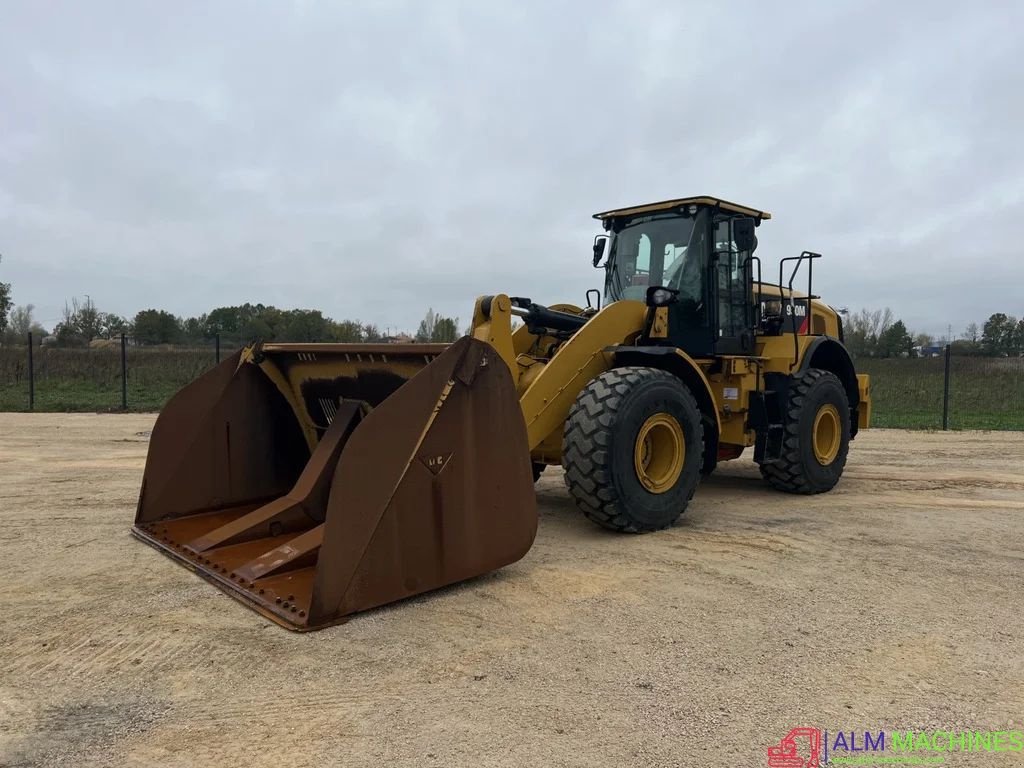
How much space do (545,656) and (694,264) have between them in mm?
4121

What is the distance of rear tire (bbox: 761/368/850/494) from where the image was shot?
270 inches

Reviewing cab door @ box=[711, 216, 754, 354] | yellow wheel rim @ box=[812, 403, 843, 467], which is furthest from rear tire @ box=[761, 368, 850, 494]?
cab door @ box=[711, 216, 754, 354]

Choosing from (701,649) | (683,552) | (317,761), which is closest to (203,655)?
(317,761)

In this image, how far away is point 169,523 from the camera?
16.9 feet

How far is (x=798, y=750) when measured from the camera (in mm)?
2576

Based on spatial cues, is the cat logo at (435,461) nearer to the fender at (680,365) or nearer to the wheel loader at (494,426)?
the wheel loader at (494,426)

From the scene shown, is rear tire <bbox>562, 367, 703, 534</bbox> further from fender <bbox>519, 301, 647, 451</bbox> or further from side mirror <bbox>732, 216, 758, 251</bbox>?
side mirror <bbox>732, 216, 758, 251</bbox>

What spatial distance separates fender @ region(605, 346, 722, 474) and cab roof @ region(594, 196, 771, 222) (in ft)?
4.47

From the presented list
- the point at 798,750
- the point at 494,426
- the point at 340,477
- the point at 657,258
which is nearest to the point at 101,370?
the point at 657,258

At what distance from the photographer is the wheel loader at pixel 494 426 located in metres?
3.73

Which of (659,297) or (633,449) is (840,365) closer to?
(659,297)

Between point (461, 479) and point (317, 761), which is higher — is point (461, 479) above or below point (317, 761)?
above

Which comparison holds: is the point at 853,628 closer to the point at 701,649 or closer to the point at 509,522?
the point at 701,649

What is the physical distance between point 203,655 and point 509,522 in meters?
1.66
